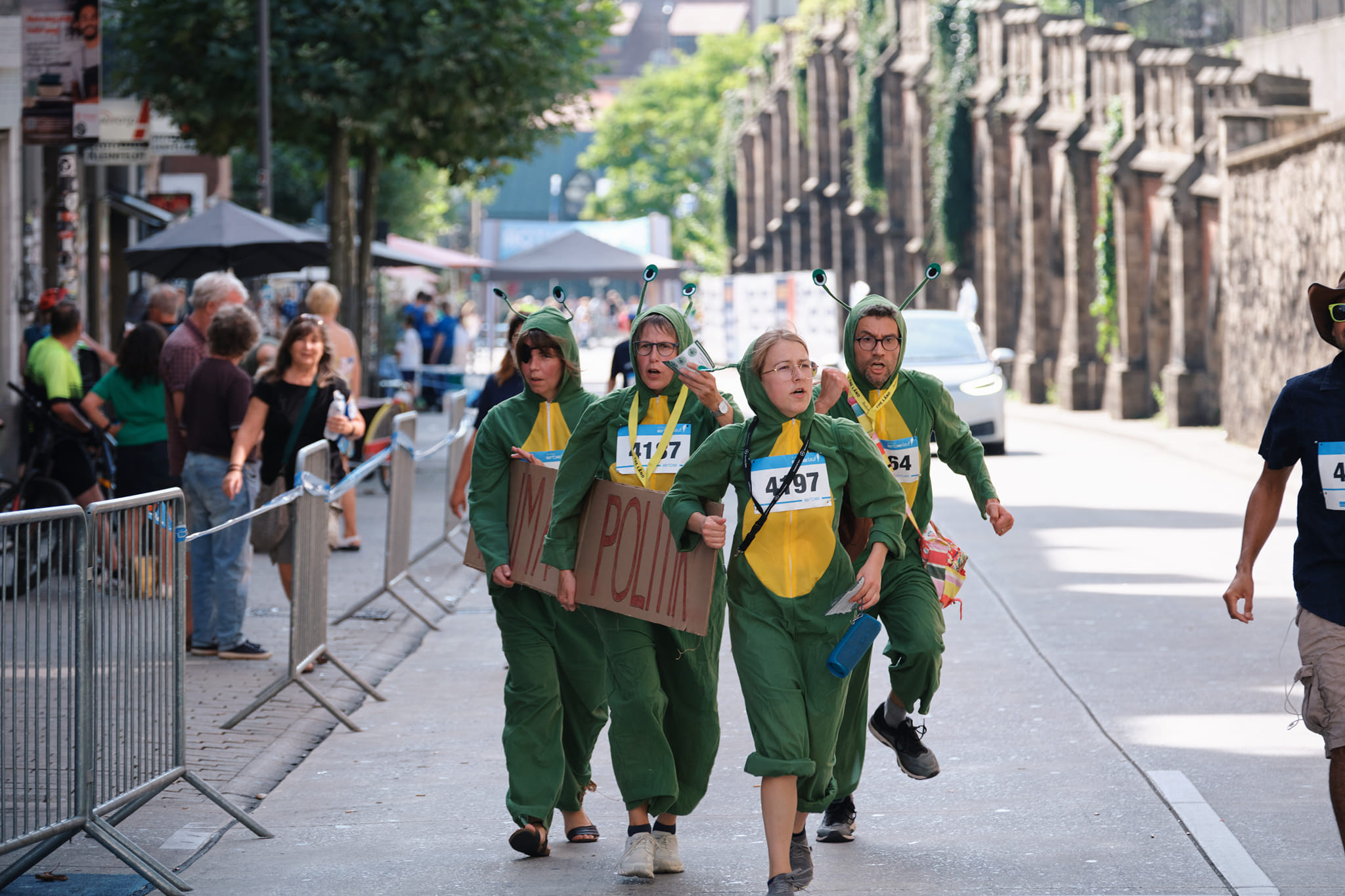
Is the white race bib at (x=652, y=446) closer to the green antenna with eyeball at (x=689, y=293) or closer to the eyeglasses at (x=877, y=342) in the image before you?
the green antenna with eyeball at (x=689, y=293)

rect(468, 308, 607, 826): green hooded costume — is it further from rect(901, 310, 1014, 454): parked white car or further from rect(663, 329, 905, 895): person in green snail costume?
rect(901, 310, 1014, 454): parked white car

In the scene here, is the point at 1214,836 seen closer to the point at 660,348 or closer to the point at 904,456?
the point at 904,456

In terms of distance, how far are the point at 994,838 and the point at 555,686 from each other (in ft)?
5.01

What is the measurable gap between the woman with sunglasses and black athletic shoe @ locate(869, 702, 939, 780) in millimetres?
3929

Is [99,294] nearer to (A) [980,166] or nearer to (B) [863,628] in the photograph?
(B) [863,628]

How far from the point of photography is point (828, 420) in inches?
215

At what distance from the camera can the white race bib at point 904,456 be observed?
6.10 meters

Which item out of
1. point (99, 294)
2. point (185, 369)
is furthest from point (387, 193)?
point (185, 369)

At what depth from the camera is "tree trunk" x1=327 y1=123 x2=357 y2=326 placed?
19328 millimetres

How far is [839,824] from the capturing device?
6.06 meters

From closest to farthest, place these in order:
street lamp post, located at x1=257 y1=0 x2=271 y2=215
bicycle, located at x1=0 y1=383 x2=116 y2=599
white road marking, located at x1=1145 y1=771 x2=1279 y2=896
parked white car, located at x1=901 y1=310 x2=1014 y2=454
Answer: white road marking, located at x1=1145 y1=771 x2=1279 y2=896
bicycle, located at x1=0 y1=383 x2=116 y2=599
street lamp post, located at x1=257 y1=0 x2=271 y2=215
parked white car, located at x1=901 y1=310 x2=1014 y2=454

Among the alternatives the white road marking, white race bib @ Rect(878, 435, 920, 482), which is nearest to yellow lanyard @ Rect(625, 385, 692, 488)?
white race bib @ Rect(878, 435, 920, 482)

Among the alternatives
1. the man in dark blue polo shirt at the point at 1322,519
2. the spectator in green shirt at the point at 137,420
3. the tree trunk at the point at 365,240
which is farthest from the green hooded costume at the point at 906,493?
the tree trunk at the point at 365,240

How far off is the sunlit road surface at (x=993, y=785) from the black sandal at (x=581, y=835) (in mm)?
54
